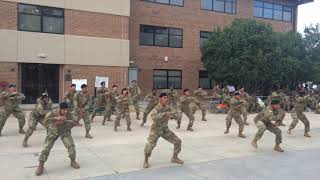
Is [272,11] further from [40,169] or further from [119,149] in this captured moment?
[40,169]

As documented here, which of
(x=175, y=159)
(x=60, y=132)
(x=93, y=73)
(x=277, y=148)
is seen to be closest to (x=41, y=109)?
(x=60, y=132)

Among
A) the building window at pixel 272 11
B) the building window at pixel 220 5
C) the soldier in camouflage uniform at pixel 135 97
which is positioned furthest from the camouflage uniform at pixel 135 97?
the building window at pixel 272 11

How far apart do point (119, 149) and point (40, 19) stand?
495 inches

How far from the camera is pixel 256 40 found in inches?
1000

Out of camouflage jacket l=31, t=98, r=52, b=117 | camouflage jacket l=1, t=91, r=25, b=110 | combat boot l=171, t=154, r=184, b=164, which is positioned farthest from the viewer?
camouflage jacket l=1, t=91, r=25, b=110

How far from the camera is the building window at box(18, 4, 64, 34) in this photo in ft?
69.4

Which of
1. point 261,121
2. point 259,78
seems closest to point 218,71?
point 259,78

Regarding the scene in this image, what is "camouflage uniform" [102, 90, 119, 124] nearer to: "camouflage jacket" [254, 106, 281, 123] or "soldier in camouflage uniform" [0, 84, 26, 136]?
"soldier in camouflage uniform" [0, 84, 26, 136]

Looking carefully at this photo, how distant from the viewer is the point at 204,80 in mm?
29672

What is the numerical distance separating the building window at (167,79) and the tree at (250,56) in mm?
2287

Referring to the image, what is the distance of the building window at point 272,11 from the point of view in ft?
106

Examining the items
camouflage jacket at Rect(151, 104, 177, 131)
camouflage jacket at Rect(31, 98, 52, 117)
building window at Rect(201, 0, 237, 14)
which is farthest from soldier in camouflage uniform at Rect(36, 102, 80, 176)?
building window at Rect(201, 0, 237, 14)

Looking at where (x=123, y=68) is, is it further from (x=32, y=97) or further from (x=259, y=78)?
(x=259, y=78)

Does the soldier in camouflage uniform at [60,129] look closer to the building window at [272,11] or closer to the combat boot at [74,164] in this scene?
the combat boot at [74,164]
